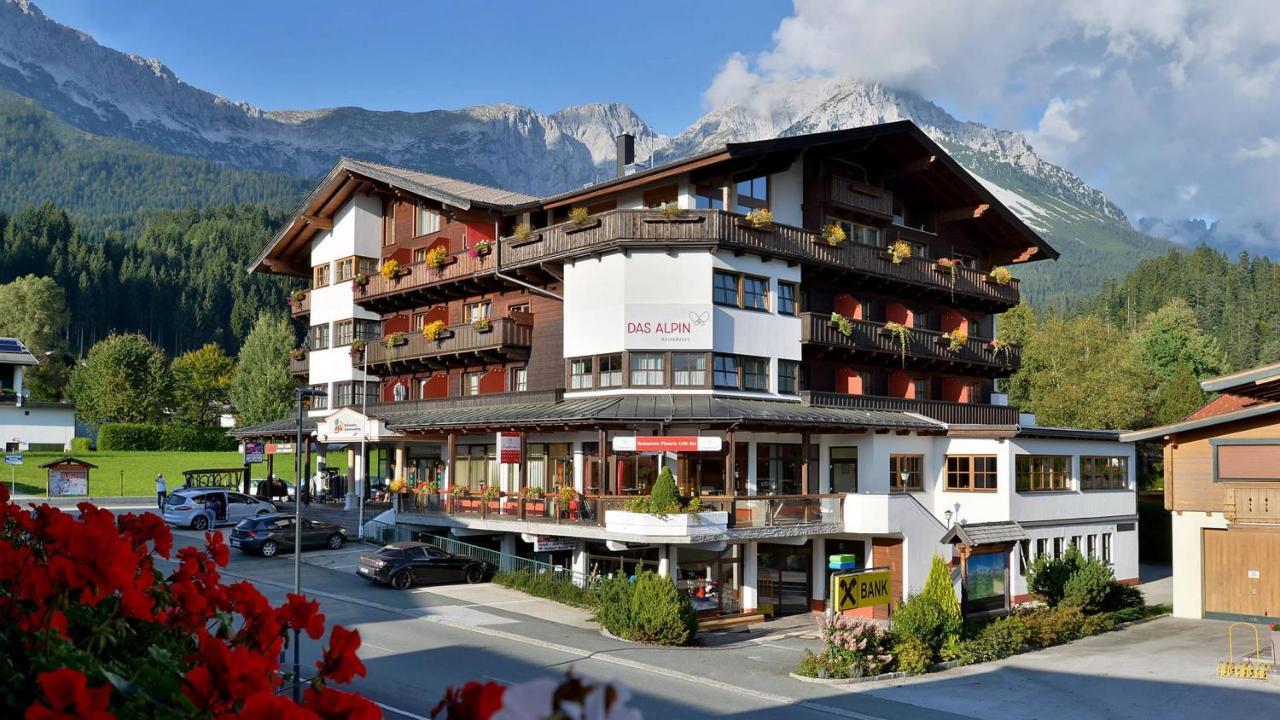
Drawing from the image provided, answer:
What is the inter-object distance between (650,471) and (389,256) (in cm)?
2040

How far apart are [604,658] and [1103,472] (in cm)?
2808

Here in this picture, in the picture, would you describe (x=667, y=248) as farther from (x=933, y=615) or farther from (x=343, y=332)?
(x=343, y=332)

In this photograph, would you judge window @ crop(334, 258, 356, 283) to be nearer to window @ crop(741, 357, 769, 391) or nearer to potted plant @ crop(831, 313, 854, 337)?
window @ crop(741, 357, 769, 391)

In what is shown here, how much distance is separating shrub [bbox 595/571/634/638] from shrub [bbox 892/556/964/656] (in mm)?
6807

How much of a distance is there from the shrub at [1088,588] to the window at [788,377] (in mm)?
10893

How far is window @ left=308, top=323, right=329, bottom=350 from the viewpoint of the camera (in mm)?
53719

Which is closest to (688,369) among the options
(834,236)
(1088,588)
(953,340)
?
(834,236)

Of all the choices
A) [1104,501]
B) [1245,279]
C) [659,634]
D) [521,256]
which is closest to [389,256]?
[521,256]

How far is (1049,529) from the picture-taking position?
41906 mm

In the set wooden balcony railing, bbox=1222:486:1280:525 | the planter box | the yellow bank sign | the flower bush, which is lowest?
the yellow bank sign

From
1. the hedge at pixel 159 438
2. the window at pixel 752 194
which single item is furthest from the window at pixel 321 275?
the hedge at pixel 159 438

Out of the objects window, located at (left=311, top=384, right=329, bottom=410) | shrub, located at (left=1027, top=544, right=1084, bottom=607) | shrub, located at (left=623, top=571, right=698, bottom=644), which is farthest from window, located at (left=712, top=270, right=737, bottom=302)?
window, located at (left=311, top=384, right=329, bottom=410)

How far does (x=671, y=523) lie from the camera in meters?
31.7

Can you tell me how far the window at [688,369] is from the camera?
1425 inches
